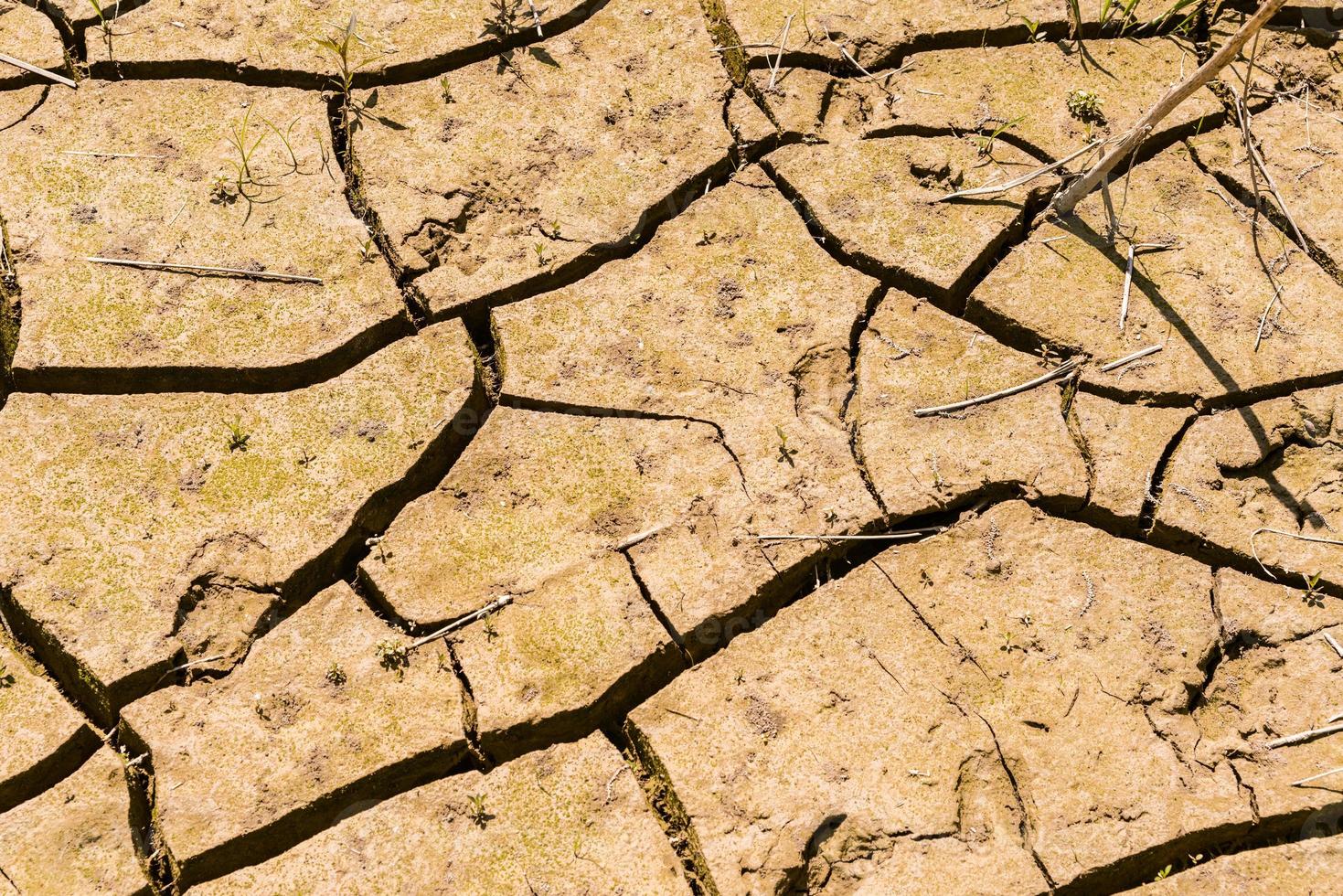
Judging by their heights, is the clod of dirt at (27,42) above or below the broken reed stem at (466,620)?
above

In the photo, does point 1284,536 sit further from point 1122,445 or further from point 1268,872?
point 1268,872

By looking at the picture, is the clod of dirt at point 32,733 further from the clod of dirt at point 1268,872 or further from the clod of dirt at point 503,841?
the clod of dirt at point 1268,872

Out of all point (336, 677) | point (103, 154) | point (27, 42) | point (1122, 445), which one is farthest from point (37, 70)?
point (1122, 445)

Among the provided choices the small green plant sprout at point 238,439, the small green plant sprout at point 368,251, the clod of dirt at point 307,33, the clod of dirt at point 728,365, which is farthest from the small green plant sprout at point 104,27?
the clod of dirt at point 728,365

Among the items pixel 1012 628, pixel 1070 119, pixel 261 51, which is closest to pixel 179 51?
pixel 261 51

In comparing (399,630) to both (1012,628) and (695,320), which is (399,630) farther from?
(1012,628)

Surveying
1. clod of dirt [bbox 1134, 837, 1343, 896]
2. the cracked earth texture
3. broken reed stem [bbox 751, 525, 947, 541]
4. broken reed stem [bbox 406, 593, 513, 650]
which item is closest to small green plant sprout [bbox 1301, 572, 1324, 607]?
the cracked earth texture

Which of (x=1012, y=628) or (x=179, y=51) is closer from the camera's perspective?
(x=1012, y=628)
